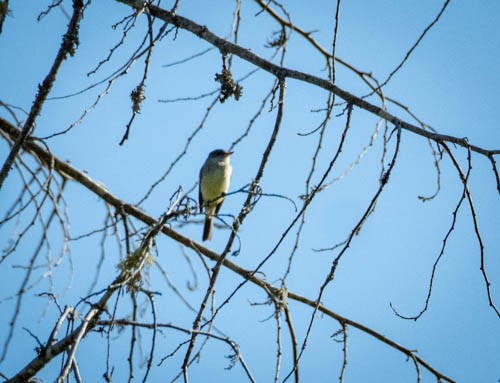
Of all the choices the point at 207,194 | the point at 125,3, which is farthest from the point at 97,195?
the point at 207,194

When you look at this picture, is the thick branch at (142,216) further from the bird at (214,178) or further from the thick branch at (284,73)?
the bird at (214,178)

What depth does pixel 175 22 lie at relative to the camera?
12.8 ft

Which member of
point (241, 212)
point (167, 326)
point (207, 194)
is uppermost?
point (207, 194)

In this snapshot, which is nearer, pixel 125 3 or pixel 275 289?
pixel 125 3

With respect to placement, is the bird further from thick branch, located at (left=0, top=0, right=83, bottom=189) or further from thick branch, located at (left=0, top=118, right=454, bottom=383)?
thick branch, located at (left=0, top=0, right=83, bottom=189)

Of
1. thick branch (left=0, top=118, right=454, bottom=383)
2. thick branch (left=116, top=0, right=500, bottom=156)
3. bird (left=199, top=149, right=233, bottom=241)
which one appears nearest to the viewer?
thick branch (left=116, top=0, right=500, bottom=156)

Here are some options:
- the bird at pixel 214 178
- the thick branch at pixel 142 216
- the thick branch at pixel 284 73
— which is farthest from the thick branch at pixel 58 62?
the bird at pixel 214 178

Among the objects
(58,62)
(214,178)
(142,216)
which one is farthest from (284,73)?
(214,178)

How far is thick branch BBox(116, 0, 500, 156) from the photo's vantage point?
10.5 ft

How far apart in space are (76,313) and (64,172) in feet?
6.71

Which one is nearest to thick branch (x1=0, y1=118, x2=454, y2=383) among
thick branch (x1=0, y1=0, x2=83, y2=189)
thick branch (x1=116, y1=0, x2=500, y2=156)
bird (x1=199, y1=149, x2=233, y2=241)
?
thick branch (x1=0, y1=0, x2=83, y2=189)

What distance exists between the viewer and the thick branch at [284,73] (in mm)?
3197

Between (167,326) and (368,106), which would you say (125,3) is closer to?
(368,106)

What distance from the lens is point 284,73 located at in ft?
11.8
